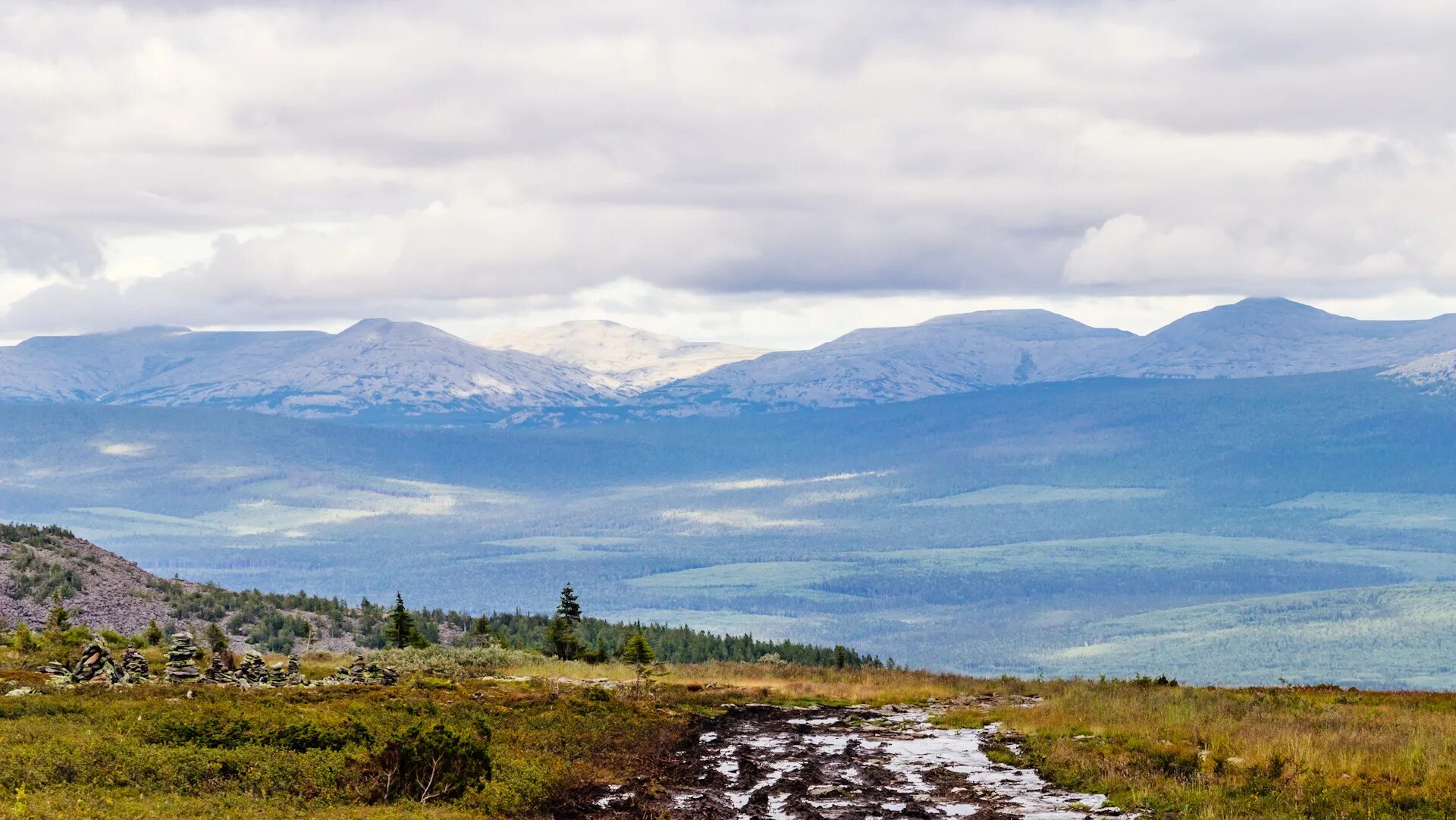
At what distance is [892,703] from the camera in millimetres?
50750

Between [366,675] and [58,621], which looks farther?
[58,621]

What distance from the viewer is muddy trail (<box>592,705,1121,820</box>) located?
2881 cm

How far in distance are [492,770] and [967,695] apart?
1054 inches

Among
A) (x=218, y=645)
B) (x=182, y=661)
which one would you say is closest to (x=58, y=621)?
(x=218, y=645)

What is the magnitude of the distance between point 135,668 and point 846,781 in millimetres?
26683

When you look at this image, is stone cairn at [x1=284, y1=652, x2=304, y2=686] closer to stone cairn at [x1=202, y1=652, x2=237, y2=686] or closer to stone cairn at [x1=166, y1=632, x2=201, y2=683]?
stone cairn at [x1=202, y1=652, x2=237, y2=686]

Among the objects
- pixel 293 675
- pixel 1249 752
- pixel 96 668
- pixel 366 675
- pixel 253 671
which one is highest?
pixel 96 668

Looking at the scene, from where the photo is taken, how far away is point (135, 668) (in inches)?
1831

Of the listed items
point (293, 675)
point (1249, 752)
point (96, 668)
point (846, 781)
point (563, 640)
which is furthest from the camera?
point (563, 640)

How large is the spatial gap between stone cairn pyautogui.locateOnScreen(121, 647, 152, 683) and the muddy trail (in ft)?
61.3

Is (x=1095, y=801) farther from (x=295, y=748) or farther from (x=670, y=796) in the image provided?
(x=295, y=748)

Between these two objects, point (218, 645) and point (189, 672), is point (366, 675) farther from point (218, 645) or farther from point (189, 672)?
point (218, 645)

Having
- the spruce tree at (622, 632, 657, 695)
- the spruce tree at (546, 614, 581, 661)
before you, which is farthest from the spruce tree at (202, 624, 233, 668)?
the spruce tree at (546, 614, 581, 661)

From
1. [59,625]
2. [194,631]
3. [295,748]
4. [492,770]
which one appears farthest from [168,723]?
[194,631]
